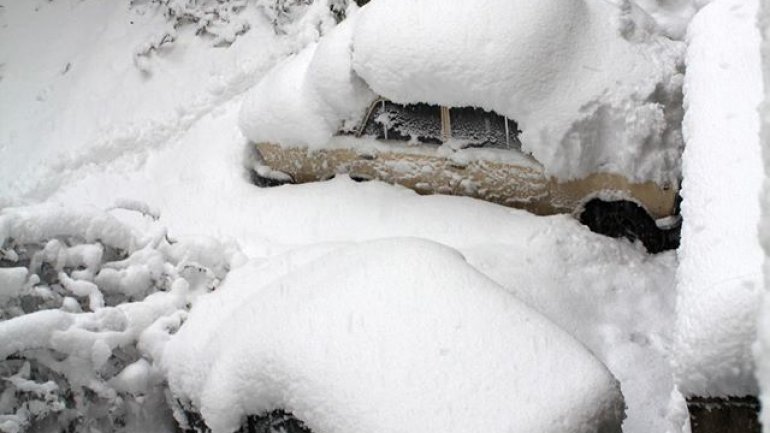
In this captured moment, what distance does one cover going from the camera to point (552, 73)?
5441mm

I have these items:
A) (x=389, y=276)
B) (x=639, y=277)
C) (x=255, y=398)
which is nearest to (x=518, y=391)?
A: (x=389, y=276)

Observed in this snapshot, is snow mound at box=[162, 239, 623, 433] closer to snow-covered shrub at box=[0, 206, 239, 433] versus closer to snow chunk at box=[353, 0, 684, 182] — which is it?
snow-covered shrub at box=[0, 206, 239, 433]

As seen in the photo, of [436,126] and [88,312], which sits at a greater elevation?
[436,126]

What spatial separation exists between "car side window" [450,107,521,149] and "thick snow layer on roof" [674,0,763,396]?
5.40ft

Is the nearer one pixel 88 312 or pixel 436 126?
pixel 88 312

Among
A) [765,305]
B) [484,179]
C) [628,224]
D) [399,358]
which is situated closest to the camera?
[765,305]

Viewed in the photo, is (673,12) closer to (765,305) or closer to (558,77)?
(558,77)

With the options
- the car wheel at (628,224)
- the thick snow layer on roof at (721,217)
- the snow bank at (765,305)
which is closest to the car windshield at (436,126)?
the car wheel at (628,224)

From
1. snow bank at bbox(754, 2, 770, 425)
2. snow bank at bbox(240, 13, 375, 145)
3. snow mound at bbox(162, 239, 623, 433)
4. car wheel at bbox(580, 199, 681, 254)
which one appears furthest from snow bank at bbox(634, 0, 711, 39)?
snow bank at bbox(754, 2, 770, 425)

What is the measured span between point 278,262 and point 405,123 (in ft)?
5.42

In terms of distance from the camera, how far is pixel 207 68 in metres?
10.2

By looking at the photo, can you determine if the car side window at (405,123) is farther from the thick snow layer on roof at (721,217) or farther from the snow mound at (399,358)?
the thick snow layer on roof at (721,217)

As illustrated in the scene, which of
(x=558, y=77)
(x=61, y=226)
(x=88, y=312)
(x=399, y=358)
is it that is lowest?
(x=88, y=312)

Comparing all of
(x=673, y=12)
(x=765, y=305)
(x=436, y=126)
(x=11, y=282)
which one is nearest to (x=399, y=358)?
(x=765, y=305)
